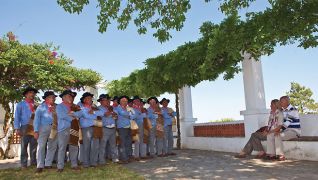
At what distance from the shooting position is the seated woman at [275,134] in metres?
9.10

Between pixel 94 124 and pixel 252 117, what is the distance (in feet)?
15.4

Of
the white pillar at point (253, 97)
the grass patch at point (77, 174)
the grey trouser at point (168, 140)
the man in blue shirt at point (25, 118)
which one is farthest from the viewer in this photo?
the grey trouser at point (168, 140)

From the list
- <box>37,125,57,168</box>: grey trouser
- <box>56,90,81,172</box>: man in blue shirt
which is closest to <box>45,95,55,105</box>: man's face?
<box>56,90,81,172</box>: man in blue shirt

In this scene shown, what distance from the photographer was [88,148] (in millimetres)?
9070

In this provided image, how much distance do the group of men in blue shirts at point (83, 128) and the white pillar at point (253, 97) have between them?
2694 mm

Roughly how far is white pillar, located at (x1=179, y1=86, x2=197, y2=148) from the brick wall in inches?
12.6

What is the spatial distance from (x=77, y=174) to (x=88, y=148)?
3.76 feet

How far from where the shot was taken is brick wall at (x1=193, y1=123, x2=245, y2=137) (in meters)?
11.8

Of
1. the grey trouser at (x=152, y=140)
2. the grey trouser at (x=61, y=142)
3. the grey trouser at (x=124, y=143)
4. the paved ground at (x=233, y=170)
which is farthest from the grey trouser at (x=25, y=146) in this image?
the grey trouser at (x=152, y=140)

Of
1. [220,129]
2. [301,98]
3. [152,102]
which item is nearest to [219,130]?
[220,129]

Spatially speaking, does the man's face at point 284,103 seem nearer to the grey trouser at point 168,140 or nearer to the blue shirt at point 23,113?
the grey trouser at point 168,140

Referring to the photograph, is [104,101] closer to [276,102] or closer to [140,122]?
[140,122]

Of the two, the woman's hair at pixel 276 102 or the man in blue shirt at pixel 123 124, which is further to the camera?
Result: the man in blue shirt at pixel 123 124

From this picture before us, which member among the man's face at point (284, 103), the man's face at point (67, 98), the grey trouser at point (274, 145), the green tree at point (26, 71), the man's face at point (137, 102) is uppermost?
the green tree at point (26, 71)
